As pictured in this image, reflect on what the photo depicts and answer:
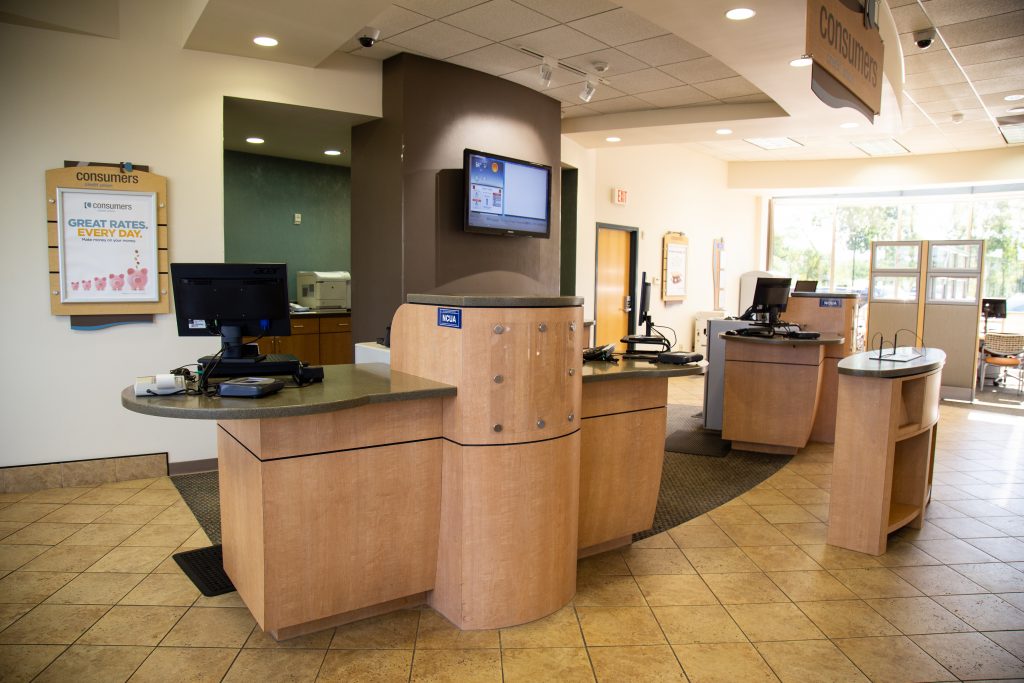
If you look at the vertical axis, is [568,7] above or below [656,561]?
above

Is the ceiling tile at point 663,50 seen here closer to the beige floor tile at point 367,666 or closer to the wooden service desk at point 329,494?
the wooden service desk at point 329,494

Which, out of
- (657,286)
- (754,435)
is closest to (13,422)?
(754,435)

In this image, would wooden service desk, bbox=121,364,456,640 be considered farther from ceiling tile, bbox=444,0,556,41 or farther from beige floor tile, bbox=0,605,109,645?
ceiling tile, bbox=444,0,556,41

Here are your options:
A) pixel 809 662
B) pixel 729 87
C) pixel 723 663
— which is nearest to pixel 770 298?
pixel 729 87

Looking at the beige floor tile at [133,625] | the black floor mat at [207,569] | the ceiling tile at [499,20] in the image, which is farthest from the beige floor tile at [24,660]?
the ceiling tile at [499,20]

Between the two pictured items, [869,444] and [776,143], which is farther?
[776,143]

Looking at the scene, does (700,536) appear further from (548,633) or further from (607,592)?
(548,633)

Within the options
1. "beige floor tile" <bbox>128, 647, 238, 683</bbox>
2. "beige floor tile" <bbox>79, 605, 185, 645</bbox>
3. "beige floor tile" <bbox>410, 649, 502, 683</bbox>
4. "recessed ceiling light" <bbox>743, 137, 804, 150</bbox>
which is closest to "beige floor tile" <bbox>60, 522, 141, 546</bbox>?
"beige floor tile" <bbox>79, 605, 185, 645</bbox>

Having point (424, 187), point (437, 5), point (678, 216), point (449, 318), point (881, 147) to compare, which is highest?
point (881, 147)

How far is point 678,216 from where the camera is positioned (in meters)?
10.4

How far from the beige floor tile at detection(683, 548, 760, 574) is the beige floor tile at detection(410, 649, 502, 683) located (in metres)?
1.34

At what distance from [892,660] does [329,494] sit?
227 cm

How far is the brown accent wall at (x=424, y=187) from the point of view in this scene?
5414mm

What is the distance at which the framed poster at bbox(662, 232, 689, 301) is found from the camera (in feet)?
32.8
